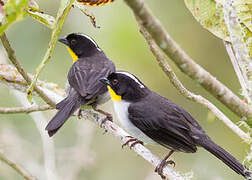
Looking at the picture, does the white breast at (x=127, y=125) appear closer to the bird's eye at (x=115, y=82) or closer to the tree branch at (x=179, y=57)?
the bird's eye at (x=115, y=82)

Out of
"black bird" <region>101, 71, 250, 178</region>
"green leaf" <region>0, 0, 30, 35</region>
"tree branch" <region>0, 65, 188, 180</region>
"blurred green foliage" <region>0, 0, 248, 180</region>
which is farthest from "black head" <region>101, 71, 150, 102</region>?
"blurred green foliage" <region>0, 0, 248, 180</region>

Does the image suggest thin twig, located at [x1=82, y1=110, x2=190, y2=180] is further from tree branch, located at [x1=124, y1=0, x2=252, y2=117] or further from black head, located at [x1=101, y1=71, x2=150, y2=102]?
tree branch, located at [x1=124, y1=0, x2=252, y2=117]

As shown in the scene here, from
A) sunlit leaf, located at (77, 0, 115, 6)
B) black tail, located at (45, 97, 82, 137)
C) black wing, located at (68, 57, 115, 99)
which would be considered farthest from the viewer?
black wing, located at (68, 57, 115, 99)

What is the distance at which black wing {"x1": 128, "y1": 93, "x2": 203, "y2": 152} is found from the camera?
3.21m

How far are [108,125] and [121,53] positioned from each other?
3.22m

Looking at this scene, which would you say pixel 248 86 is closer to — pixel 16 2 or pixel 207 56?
pixel 16 2

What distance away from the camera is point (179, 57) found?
1321mm

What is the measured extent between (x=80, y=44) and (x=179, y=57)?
3722 millimetres

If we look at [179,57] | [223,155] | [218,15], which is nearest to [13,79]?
[223,155]

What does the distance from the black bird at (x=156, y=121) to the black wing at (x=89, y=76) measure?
0.22m

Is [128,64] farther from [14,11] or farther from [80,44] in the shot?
[14,11]

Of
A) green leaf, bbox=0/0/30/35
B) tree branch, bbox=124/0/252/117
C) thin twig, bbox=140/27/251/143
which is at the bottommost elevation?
thin twig, bbox=140/27/251/143

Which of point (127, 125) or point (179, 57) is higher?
point (179, 57)

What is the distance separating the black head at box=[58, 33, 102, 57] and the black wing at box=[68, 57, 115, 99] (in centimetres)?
33
